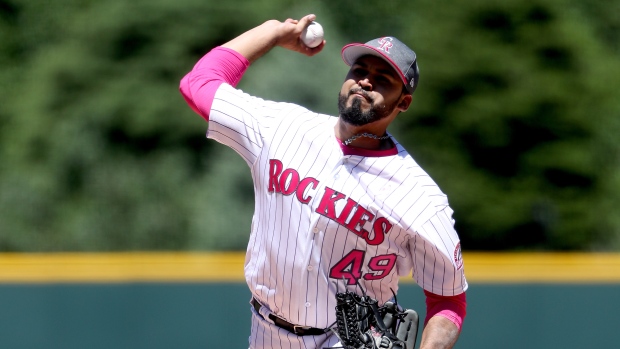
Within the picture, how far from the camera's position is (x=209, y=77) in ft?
10.7

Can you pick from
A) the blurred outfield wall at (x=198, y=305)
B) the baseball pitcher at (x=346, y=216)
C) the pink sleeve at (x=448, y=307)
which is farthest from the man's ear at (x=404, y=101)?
the blurred outfield wall at (x=198, y=305)

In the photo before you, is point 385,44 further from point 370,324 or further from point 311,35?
point 370,324

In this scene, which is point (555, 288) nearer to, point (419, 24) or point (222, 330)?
point (222, 330)

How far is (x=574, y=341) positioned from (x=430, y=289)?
9.23 ft

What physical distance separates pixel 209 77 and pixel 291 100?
17.2ft

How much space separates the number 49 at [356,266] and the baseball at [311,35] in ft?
2.44

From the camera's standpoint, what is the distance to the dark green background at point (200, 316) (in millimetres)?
5617

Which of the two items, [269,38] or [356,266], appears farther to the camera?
[269,38]

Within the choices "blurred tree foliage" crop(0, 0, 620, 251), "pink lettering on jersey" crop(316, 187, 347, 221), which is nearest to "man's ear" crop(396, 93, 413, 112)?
"pink lettering on jersey" crop(316, 187, 347, 221)

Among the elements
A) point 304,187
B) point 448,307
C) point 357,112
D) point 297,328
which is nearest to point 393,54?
point 357,112

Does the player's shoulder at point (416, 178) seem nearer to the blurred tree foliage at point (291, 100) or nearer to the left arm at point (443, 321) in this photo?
the left arm at point (443, 321)

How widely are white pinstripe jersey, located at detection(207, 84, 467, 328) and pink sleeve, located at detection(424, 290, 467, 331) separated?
5 centimetres

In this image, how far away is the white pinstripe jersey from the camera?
3.04m

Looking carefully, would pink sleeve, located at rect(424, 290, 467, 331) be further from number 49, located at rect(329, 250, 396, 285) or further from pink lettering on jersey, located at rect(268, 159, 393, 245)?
pink lettering on jersey, located at rect(268, 159, 393, 245)
